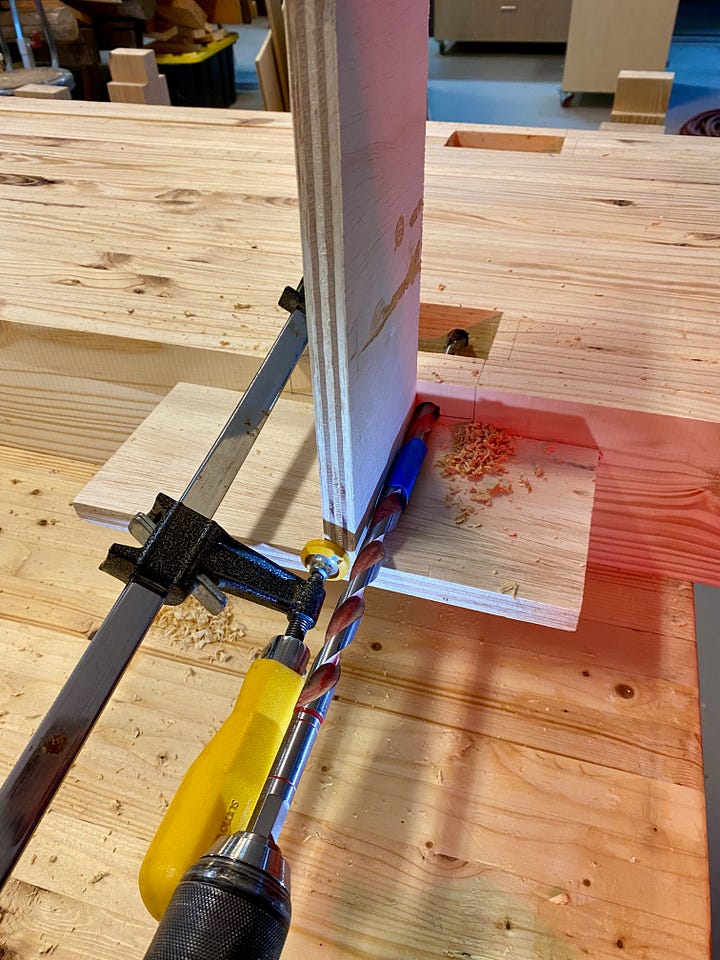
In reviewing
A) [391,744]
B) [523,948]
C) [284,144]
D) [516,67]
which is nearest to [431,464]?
[391,744]

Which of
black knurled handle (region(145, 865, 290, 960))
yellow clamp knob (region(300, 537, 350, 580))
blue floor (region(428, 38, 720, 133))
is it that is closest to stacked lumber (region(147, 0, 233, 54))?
blue floor (region(428, 38, 720, 133))

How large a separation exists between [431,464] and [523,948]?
404mm

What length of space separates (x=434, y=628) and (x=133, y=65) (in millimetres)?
1620

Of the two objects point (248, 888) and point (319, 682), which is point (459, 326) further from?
point (248, 888)

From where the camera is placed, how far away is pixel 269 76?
183 cm

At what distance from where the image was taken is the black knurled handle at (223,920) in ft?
1.08

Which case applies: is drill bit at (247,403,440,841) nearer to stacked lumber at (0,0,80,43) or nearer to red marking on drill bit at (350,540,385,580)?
red marking on drill bit at (350,540,385,580)

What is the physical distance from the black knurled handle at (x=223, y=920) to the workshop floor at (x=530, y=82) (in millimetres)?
3079

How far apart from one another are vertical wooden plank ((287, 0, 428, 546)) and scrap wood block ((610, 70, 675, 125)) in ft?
3.53

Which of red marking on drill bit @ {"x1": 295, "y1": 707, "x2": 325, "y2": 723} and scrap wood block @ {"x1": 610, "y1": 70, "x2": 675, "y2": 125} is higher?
scrap wood block @ {"x1": 610, "y1": 70, "x2": 675, "y2": 125}

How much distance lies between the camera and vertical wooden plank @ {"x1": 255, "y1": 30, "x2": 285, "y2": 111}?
1.79 metres

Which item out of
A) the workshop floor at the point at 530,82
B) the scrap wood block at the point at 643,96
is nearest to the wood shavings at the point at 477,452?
the scrap wood block at the point at 643,96

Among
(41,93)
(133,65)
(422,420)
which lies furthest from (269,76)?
(422,420)

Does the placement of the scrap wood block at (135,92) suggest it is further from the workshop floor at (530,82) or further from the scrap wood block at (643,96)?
the workshop floor at (530,82)
